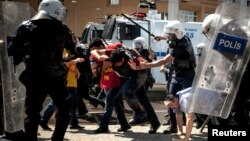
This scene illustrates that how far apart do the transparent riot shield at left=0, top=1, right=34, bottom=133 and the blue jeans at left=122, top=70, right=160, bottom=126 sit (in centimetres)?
208

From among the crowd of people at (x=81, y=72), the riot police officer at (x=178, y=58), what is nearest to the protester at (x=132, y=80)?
the crowd of people at (x=81, y=72)

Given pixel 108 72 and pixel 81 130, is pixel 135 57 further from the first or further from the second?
pixel 81 130

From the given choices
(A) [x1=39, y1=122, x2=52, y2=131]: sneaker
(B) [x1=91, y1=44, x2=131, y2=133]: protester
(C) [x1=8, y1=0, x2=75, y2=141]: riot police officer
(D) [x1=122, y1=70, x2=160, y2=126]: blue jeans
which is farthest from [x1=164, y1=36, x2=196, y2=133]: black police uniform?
(A) [x1=39, y1=122, x2=52, y2=131]: sneaker

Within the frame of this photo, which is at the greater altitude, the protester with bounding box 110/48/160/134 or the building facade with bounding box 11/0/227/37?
the protester with bounding box 110/48/160/134

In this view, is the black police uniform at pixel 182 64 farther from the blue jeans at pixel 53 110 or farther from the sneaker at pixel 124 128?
the blue jeans at pixel 53 110

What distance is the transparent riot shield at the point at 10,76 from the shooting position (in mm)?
5164

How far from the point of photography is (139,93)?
23.6 ft

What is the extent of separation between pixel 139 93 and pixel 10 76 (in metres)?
2.48

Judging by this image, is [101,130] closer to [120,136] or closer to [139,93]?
[120,136]

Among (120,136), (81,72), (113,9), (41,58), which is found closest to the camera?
(41,58)

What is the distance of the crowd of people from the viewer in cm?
503

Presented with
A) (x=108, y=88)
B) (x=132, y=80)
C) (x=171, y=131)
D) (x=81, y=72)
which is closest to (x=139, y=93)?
(x=132, y=80)

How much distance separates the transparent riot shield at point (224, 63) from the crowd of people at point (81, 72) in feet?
0.87

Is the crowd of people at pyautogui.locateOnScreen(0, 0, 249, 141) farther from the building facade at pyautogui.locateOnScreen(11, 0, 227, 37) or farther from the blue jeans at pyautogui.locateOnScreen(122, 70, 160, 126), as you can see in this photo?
the building facade at pyautogui.locateOnScreen(11, 0, 227, 37)
